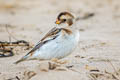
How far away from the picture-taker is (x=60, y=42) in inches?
266

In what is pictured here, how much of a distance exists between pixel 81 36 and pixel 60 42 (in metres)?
3.61

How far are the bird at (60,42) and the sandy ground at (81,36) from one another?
167 mm

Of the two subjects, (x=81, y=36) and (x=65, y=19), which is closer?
(x=65, y=19)

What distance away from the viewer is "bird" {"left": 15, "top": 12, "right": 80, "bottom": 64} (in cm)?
673

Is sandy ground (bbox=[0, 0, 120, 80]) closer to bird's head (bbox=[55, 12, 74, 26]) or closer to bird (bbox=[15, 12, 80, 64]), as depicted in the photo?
bird (bbox=[15, 12, 80, 64])

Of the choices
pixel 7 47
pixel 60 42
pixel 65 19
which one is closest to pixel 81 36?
pixel 7 47

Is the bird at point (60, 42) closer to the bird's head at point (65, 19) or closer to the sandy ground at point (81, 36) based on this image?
the bird's head at point (65, 19)

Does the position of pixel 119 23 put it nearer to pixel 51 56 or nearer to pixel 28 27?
pixel 28 27

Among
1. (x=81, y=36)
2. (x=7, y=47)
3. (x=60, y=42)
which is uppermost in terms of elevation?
(x=81, y=36)

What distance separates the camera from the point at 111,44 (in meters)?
8.99

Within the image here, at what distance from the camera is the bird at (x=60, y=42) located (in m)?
6.73

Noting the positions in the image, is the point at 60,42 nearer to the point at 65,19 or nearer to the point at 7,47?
the point at 65,19

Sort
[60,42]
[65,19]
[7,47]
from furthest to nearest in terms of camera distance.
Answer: [7,47], [65,19], [60,42]

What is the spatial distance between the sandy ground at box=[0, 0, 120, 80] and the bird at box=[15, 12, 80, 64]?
17cm
